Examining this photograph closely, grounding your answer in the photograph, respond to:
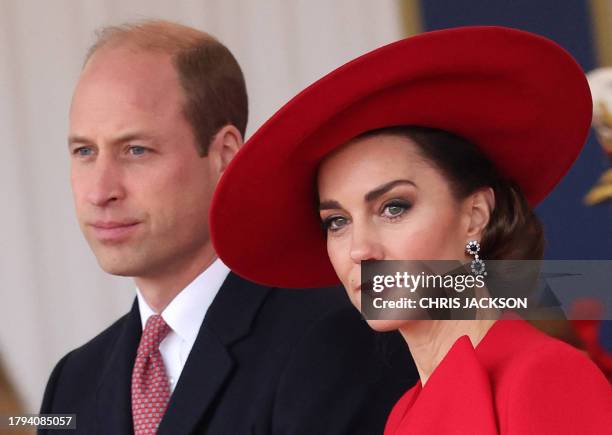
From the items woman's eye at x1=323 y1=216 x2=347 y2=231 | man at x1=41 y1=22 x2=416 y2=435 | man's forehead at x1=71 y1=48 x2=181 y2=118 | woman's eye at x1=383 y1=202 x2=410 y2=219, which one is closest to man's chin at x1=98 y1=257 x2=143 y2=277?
man at x1=41 y1=22 x2=416 y2=435

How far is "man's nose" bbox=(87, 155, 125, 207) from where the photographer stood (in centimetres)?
184

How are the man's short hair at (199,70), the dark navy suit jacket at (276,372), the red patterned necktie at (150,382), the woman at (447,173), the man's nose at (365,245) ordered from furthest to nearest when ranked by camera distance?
the man's short hair at (199,70)
the red patterned necktie at (150,382)
the dark navy suit jacket at (276,372)
the man's nose at (365,245)
the woman at (447,173)

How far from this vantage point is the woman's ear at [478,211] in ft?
4.80

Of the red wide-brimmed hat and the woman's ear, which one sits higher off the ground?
the red wide-brimmed hat

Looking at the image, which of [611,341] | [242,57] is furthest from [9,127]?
[611,341]

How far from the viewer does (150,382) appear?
1882mm

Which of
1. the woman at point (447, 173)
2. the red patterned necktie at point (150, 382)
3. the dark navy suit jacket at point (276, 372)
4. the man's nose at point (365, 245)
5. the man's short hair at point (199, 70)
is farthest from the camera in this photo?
the man's short hair at point (199, 70)

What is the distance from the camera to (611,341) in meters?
2.34

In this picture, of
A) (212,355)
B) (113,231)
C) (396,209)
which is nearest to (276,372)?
(212,355)

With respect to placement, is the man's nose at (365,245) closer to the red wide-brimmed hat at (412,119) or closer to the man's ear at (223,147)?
the red wide-brimmed hat at (412,119)

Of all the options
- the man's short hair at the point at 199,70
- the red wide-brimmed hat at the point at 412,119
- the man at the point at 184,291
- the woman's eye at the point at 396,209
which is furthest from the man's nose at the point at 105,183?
the woman's eye at the point at 396,209

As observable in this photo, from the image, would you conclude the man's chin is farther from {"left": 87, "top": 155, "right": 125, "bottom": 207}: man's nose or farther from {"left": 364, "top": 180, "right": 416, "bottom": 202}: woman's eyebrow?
{"left": 364, "top": 180, "right": 416, "bottom": 202}: woman's eyebrow

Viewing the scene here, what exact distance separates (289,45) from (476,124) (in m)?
1.33

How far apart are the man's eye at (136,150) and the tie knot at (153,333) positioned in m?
0.25
